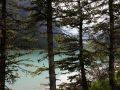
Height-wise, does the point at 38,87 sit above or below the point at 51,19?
below

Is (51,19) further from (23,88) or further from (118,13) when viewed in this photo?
(23,88)

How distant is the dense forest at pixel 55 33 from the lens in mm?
15289

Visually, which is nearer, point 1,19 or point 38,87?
point 1,19

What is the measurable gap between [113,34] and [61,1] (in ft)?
15.0

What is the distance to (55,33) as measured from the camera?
1540 cm

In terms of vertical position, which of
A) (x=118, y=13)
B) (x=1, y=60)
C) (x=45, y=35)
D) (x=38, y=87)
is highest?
(x=118, y=13)

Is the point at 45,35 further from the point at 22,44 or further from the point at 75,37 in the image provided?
the point at 75,37

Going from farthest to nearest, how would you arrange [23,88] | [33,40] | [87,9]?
[23,88], [87,9], [33,40]

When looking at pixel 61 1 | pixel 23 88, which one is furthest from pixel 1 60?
pixel 23 88

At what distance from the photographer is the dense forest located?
15289 mm

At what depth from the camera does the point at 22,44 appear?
53.4 feet

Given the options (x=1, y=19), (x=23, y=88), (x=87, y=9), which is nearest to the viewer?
(x=1, y=19)

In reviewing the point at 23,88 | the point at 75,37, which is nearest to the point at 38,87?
the point at 23,88

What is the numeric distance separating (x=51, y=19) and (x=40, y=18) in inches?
26.4
